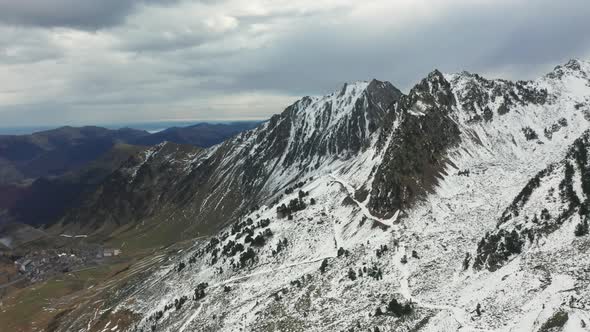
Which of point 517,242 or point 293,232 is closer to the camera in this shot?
point 517,242

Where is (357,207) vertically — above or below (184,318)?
above

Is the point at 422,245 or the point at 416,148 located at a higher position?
the point at 416,148

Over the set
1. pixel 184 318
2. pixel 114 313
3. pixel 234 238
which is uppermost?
pixel 234 238

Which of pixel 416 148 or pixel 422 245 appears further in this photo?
pixel 416 148

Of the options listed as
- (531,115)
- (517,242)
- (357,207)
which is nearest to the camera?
(517,242)

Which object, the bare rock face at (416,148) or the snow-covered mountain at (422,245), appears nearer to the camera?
the snow-covered mountain at (422,245)

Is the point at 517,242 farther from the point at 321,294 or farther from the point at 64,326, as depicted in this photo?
the point at 64,326

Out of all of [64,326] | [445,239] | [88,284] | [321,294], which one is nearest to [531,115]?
[445,239]

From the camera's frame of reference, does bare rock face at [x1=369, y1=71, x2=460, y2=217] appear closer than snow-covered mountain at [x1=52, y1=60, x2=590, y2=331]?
No
